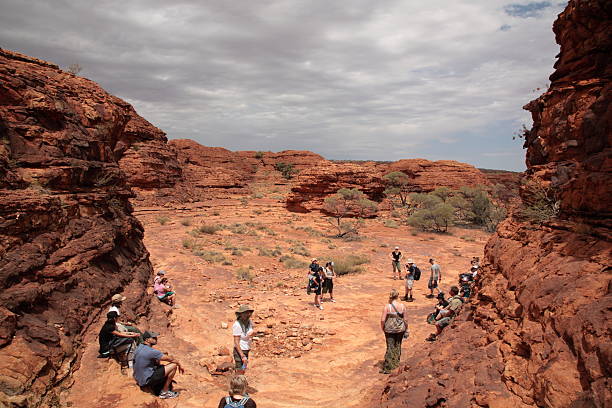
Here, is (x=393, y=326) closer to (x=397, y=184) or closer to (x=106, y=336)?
(x=106, y=336)

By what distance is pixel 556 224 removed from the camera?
446cm

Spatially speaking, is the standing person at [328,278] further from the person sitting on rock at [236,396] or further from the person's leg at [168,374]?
the person sitting on rock at [236,396]

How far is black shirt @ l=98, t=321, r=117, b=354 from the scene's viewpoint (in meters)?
5.21

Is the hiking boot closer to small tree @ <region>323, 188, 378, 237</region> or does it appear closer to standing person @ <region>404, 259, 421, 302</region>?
standing person @ <region>404, 259, 421, 302</region>

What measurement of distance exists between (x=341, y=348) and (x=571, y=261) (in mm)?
5551

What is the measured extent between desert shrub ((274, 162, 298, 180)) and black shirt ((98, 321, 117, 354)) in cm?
5756

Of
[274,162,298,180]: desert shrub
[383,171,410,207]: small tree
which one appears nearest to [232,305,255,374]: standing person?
[383,171,410,207]: small tree

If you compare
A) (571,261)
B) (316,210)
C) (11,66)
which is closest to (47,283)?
(11,66)

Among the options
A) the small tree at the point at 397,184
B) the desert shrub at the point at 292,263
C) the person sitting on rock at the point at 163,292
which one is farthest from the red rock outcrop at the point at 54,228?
the small tree at the point at 397,184

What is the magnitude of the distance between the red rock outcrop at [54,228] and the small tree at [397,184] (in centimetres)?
3876

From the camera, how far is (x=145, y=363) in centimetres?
490

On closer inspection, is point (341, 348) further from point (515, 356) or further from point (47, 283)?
point (47, 283)

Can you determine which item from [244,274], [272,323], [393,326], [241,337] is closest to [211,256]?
[244,274]

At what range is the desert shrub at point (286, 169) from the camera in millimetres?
63200
